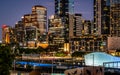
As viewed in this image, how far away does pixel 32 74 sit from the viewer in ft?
38.5

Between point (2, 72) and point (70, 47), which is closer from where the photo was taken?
point (2, 72)

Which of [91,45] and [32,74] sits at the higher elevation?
[32,74]

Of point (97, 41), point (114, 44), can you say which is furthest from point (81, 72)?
point (97, 41)

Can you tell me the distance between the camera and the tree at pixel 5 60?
17359mm

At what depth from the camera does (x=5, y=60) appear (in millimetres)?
17812

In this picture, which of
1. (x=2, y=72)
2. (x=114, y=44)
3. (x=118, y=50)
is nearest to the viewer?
(x=2, y=72)

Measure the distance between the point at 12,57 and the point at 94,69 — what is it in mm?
6191

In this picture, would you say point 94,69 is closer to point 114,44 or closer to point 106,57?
point 106,57

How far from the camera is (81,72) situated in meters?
13.1

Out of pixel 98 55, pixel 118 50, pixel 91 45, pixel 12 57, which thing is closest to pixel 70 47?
pixel 91 45

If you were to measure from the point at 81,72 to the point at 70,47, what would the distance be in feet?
605

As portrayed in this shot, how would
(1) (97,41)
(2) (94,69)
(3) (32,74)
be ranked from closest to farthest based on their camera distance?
1. (3) (32,74)
2. (2) (94,69)
3. (1) (97,41)

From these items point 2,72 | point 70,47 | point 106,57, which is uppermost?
point 2,72

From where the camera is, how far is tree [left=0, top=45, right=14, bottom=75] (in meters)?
17.4
